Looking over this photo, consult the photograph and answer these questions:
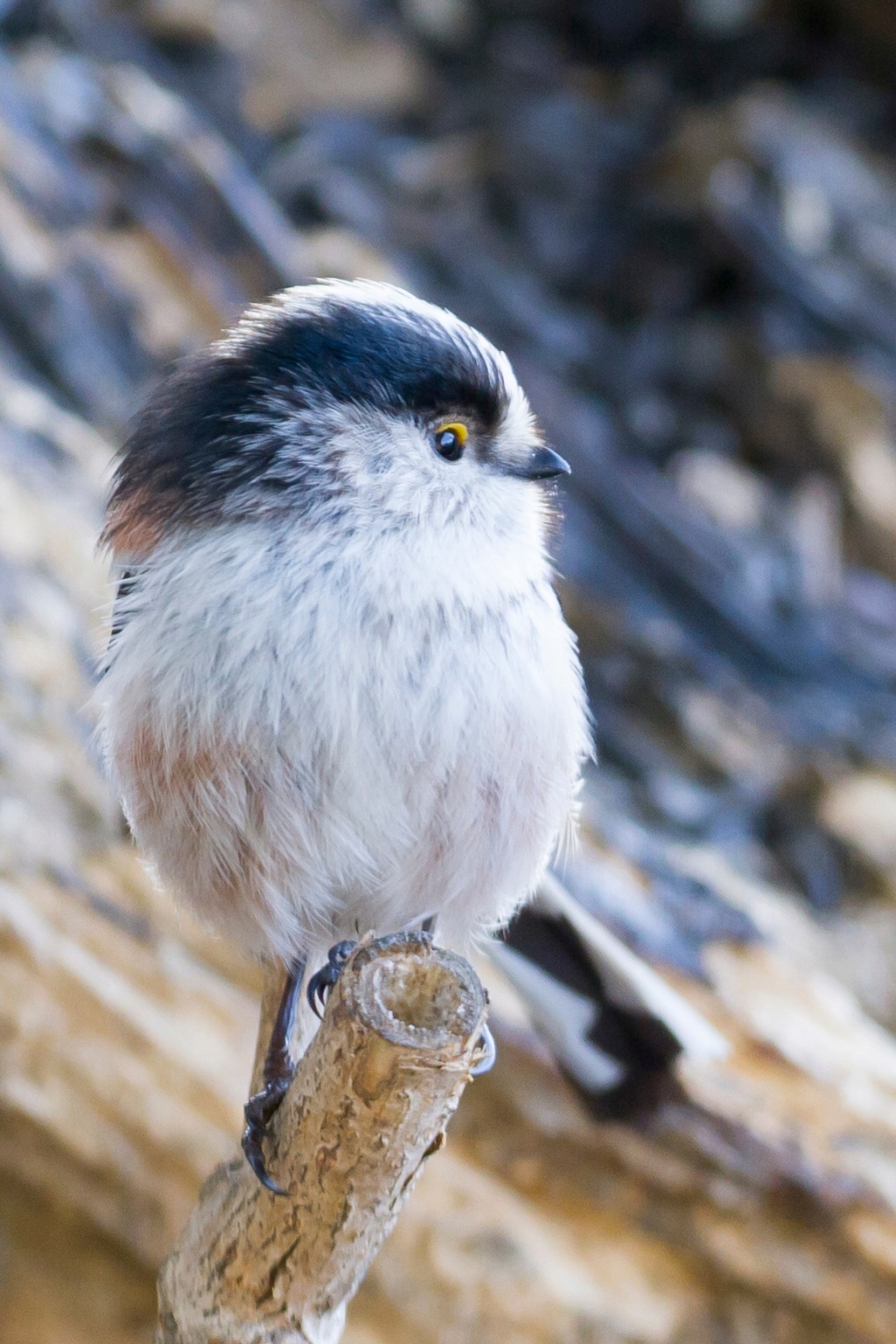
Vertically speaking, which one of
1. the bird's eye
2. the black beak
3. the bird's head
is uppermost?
the bird's head

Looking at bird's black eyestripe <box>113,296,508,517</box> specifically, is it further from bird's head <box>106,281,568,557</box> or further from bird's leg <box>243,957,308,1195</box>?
bird's leg <box>243,957,308,1195</box>

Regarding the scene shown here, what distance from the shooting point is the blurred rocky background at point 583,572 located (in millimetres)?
2717

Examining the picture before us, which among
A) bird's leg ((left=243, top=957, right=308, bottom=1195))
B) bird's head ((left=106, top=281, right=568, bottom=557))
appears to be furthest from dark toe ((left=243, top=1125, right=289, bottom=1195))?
bird's head ((left=106, top=281, right=568, bottom=557))

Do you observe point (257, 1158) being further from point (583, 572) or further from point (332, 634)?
point (583, 572)

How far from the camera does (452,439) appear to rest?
182 cm

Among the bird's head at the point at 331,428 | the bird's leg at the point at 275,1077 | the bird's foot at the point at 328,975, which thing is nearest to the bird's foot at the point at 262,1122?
the bird's leg at the point at 275,1077

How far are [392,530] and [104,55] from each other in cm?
472

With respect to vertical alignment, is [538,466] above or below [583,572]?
above

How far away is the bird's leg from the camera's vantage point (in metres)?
1.71

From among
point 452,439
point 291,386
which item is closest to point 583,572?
point 452,439

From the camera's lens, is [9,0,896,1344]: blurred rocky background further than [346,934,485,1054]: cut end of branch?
Yes

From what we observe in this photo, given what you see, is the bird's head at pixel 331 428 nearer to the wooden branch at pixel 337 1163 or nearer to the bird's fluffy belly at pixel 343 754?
the bird's fluffy belly at pixel 343 754

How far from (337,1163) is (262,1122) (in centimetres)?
23

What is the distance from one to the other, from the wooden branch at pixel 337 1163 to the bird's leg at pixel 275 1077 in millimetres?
21
